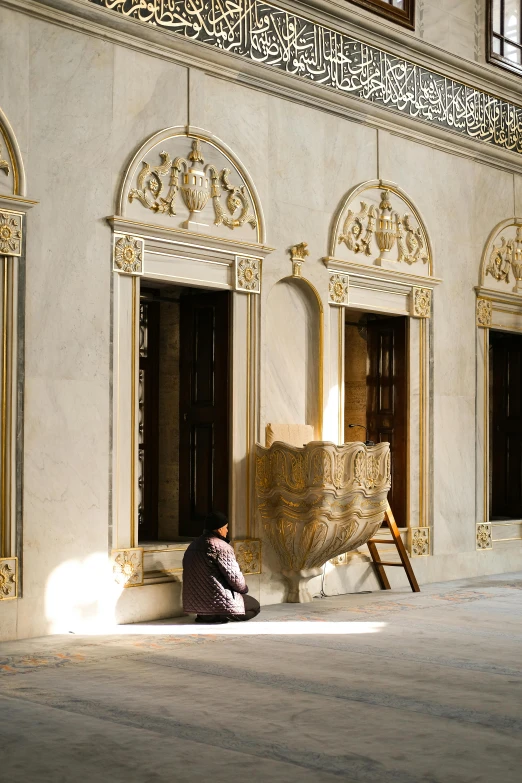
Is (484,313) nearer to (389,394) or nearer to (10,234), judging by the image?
(389,394)

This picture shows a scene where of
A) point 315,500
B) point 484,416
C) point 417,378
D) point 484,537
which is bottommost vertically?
point 484,537

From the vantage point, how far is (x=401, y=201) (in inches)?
410

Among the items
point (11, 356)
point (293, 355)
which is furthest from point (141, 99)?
point (293, 355)

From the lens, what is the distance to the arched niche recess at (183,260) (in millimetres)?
7895

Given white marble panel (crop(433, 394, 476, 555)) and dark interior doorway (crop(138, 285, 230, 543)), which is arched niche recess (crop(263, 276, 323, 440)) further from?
white marble panel (crop(433, 394, 476, 555))

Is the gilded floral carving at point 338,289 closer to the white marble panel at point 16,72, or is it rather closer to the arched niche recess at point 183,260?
the arched niche recess at point 183,260

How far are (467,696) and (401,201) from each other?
5943 millimetres

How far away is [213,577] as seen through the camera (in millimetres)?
7723

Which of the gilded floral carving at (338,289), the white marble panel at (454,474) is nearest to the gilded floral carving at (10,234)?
the gilded floral carving at (338,289)

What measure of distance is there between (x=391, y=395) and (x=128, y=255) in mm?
3625

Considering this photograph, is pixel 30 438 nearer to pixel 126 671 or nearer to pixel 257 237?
pixel 126 671

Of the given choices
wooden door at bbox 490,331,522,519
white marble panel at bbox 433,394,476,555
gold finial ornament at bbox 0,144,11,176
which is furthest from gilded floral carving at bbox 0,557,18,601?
wooden door at bbox 490,331,522,519

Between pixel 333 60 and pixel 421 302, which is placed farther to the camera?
pixel 421 302

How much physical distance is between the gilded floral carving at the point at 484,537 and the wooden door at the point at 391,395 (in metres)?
1.20
